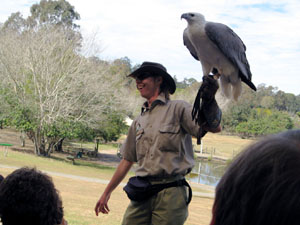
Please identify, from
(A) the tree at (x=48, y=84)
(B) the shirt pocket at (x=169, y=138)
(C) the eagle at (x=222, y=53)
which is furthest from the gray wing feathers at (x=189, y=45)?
(A) the tree at (x=48, y=84)

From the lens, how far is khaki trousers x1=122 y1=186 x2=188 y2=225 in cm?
258

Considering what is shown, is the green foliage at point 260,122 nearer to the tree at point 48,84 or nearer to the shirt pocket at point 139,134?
the tree at point 48,84

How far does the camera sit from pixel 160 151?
2664mm

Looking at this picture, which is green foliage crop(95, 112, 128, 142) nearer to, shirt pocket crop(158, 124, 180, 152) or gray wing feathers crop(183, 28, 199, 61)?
gray wing feathers crop(183, 28, 199, 61)

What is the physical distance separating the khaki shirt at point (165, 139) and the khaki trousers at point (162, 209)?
15 cm

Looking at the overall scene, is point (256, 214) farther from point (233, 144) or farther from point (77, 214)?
point (233, 144)

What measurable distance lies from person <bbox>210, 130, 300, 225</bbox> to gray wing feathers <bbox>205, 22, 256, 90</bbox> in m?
1.88

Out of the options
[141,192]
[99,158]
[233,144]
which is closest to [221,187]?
[141,192]

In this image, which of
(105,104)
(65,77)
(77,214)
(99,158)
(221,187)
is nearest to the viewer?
(221,187)

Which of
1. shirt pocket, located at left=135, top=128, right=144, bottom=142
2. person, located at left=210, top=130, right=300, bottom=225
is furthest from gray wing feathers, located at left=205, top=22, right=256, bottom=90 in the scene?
person, located at left=210, top=130, right=300, bottom=225

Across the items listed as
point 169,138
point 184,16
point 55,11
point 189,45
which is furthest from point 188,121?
point 55,11

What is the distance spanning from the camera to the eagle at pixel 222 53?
2656mm

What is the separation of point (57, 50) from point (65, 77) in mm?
1896

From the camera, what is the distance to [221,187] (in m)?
0.83
